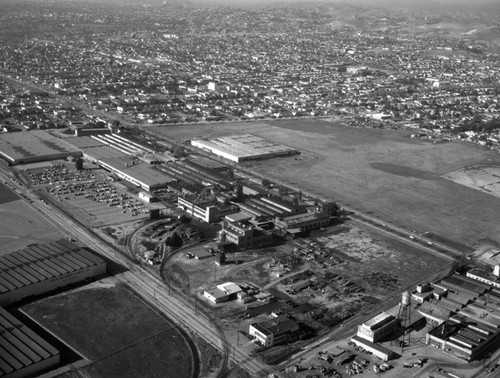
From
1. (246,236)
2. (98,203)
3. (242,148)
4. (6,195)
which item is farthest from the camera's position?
(242,148)

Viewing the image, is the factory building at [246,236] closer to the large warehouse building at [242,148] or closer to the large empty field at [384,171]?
the large empty field at [384,171]

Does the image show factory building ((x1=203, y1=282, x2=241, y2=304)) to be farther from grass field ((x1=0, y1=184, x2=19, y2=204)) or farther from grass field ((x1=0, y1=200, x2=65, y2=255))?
grass field ((x1=0, y1=184, x2=19, y2=204))

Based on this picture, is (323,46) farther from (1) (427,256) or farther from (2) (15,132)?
(1) (427,256)


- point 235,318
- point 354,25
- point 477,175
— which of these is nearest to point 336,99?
point 477,175

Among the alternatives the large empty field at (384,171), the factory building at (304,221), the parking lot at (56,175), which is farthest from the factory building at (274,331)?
the parking lot at (56,175)

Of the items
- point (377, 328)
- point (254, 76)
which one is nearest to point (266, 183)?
point (377, 328)

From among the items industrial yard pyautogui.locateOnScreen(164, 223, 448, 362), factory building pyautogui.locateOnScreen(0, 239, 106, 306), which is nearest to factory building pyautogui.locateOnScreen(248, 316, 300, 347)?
industrial yard pyautogui.locateOnScreen(164, 223, 448, 362)

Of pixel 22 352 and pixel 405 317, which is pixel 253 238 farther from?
pixel 22 352
